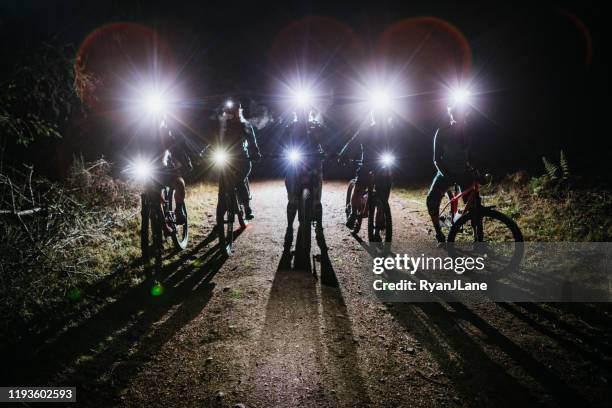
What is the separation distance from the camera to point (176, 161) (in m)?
7.33

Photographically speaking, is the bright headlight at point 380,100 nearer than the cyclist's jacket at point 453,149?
No

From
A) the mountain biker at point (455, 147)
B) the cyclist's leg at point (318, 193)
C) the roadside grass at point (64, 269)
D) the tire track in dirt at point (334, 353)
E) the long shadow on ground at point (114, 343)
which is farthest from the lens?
the cyclist's leg at point (318, 193)

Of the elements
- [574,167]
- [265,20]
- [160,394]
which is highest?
[265,20]

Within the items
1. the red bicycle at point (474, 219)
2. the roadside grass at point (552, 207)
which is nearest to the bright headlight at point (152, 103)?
the red bicycle at point (474, 219)

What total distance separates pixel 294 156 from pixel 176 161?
2.70 meters

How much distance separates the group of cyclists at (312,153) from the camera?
636 cm

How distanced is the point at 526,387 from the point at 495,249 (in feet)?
12.9

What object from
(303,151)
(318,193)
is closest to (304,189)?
(318,193)

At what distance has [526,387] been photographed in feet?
10.8

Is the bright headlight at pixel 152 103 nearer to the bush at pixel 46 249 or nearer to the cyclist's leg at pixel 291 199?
the bush at pixel 46 249

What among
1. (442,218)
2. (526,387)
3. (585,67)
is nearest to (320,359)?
(526,387)

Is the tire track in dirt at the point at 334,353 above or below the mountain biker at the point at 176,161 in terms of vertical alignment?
below

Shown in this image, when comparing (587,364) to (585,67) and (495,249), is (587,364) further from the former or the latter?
(585,67)

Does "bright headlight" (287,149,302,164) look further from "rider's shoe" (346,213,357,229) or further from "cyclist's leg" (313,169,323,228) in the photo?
"rider's shoe" (346,213,357,229)
